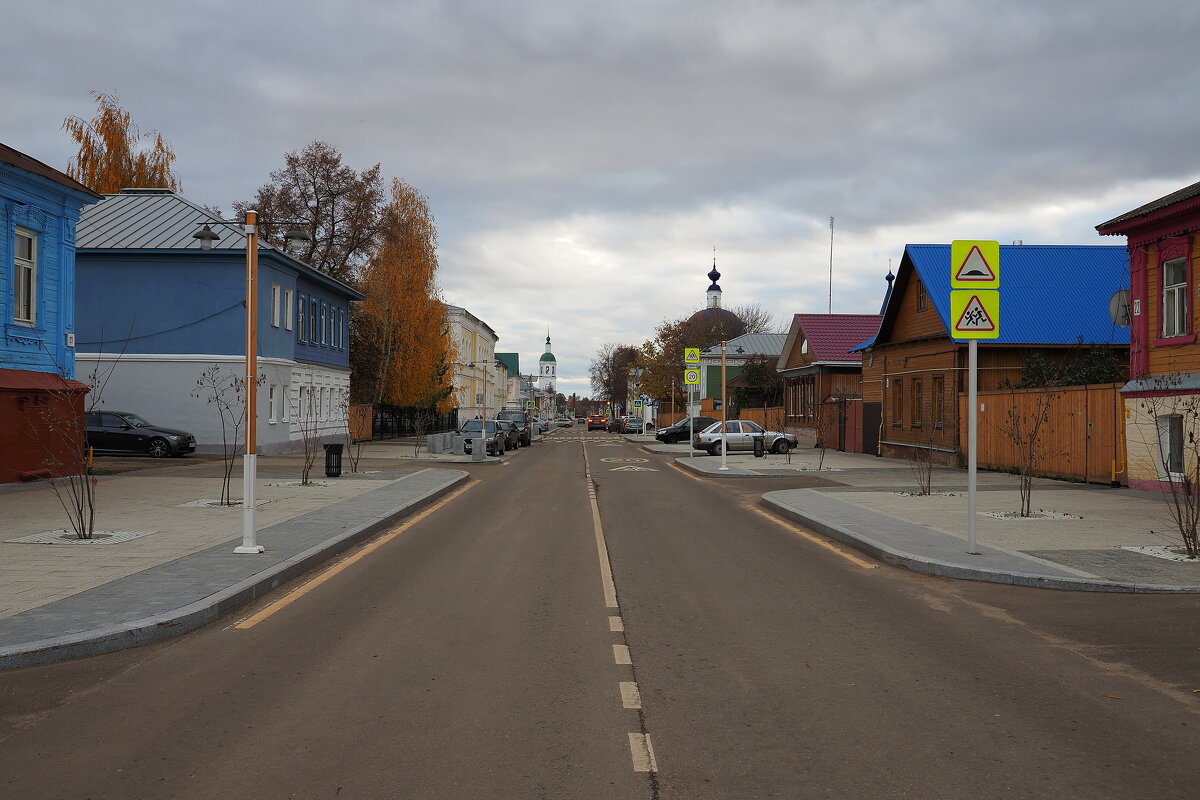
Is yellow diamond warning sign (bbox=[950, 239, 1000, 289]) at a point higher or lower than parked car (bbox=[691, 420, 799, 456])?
higher

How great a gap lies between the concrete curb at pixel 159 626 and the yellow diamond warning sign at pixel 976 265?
8.29m

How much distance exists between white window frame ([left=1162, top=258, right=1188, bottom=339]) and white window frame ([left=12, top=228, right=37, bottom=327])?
81.1ft

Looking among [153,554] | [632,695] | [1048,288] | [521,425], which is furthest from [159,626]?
[521,425]

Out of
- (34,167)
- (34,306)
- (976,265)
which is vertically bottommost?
(976,265)

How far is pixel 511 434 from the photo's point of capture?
47.8 metres

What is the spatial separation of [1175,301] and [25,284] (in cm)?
2506

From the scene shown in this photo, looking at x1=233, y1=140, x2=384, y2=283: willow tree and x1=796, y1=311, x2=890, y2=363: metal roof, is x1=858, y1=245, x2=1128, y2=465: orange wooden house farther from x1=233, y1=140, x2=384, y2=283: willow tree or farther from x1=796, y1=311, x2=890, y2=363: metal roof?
x1=233, y1=140, x2=384, y2=283: willow tree

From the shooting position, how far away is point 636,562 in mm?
11219

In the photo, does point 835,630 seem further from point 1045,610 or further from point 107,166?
point 107,166

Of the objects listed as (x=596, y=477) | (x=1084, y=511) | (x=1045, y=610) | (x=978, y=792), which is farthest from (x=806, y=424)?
(x=978, y=792)

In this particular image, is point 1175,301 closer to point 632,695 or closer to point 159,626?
point 632,695

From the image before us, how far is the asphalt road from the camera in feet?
15.0

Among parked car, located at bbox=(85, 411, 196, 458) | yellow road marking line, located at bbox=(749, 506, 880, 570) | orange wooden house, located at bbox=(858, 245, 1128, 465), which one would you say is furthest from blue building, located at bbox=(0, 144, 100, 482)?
orange wooden house, located at bbox=(858, 245, 1128, 465)

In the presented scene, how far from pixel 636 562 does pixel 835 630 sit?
12.5 ft
